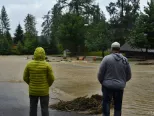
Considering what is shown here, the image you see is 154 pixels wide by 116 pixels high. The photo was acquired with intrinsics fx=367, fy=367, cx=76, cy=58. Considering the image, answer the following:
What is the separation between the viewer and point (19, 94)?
517 inches

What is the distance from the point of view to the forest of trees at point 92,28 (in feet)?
178

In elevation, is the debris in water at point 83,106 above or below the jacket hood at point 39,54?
below

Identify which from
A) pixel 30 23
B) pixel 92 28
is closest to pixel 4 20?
pixel 30 23

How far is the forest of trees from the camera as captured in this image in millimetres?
54406

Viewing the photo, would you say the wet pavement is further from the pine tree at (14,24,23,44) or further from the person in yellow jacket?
the pine tree at (14,24,23,44)

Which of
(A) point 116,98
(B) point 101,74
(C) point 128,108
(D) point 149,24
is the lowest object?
(C) point 128,108

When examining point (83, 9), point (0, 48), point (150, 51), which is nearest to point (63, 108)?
point (150, 51)

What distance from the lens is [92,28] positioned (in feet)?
227

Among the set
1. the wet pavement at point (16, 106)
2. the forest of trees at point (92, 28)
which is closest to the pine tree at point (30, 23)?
the forest of trees at point (92, 28)

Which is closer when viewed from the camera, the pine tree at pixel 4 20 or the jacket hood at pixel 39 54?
the jacket hood at pixel 39 54

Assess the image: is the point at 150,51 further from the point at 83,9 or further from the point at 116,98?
the point at 116,98

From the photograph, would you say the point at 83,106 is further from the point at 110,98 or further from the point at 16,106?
the point at 110,98

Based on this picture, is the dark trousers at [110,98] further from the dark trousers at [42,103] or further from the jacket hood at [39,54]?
the jacket hood at [39,54]

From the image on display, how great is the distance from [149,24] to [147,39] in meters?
2.36
